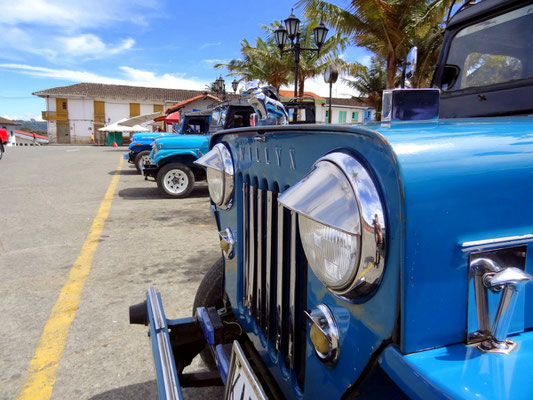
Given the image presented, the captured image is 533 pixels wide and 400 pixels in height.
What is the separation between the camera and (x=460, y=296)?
75cm

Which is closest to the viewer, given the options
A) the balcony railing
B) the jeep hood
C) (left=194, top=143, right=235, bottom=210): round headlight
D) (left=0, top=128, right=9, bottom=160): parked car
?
(left=194, top=143, right=235, bottom=210): round headlight

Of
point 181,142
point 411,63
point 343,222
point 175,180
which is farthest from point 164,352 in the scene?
point 181,142

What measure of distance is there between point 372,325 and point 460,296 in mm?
178

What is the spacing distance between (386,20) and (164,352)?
1140cm

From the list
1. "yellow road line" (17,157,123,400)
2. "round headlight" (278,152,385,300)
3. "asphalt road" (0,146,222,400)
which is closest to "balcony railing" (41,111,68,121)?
"asphalt road" (0,146,222,400)

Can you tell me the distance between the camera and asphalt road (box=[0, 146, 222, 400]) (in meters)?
2.24

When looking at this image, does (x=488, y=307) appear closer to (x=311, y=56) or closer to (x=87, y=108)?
(x=311, y=56)

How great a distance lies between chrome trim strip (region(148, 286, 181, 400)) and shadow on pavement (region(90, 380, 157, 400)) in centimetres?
66

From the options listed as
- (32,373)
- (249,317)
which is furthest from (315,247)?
(32,373)

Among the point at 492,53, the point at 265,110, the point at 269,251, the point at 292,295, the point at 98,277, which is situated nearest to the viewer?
the point at 292,295

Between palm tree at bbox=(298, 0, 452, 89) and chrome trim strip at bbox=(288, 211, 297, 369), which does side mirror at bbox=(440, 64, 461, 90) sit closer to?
chrome trim strip at bbox=(288, 211, 297, 369)

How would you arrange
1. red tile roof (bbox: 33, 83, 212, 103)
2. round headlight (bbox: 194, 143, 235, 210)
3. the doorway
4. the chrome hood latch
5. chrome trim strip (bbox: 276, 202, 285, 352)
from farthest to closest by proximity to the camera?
the doorway, red tile roof (bbox: 33, 83, 212, 103), round headlight (bbox: 194, 143, 235, 210), chrome trim strip (bbox: 276, 202, 285, 352), the chrome hood latch

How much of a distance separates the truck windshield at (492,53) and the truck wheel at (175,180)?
6.38 metres

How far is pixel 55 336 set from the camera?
261cm
